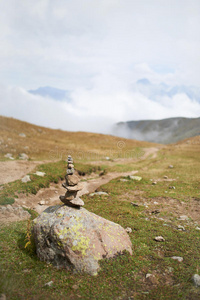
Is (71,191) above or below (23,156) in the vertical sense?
below

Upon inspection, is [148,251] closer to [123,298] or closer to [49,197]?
[123,298]

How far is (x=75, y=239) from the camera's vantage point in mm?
10070

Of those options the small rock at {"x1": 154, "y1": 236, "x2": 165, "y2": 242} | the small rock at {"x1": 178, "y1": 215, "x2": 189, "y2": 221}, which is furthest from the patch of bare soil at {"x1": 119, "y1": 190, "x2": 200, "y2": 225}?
the small rock at {"x1": 154, "y1": 236, "x2": 165, "y2": 242}

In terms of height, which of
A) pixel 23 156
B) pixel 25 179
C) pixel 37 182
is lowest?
pixel 37 182

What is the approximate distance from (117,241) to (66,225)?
309cm

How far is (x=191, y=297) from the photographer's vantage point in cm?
843

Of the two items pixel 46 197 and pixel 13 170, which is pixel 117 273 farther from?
pixel 13 170

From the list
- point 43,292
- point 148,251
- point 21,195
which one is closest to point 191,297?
point 148,251

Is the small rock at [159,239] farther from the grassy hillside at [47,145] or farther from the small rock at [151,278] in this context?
the grassy hillside at [47,145]

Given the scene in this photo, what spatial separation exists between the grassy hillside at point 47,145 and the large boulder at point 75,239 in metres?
26.4

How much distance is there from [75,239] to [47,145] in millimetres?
46398

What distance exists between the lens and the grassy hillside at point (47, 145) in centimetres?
4190

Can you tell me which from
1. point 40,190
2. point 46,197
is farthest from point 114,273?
point 40,190

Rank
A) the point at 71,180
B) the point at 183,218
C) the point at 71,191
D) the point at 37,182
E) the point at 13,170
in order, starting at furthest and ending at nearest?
the point at 13,170 → the point at 37,182 → the point at 183,218 → the point at 71,180 → the point at 71,191
